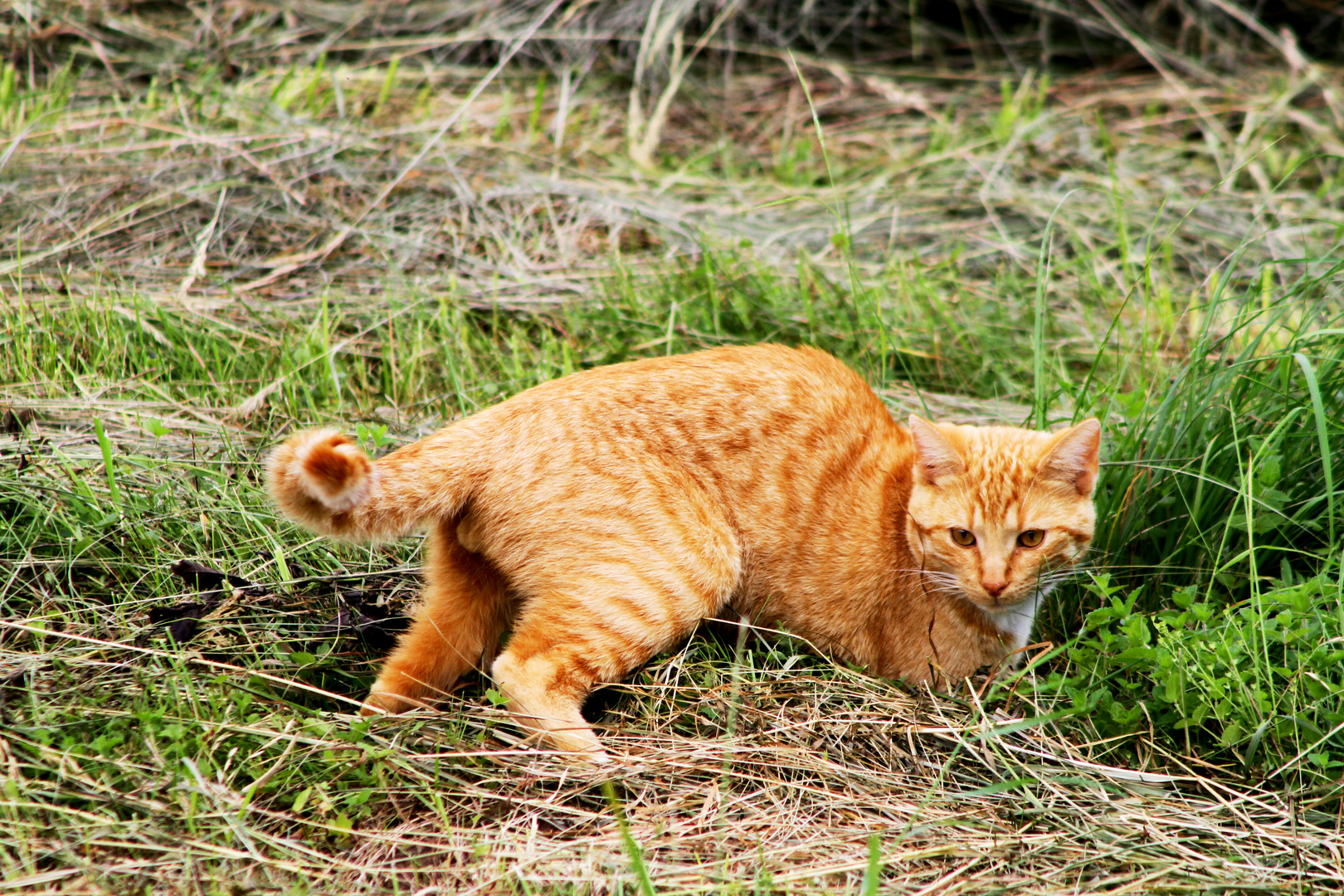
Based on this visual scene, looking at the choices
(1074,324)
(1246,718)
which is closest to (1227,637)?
(1246,718)

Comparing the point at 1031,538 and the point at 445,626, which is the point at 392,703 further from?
the point at 1031,538

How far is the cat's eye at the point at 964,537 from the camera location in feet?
10.1

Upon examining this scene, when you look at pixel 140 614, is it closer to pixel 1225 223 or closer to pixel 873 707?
pixel 873 707

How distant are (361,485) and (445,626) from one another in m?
0.58

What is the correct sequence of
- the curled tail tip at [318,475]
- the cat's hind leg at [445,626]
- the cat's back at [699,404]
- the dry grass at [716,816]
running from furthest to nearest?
the cat's back at [699,404], the cat's hind leg at [445,626], the curled tail tip at [318,475], the dry grass at [716,816]

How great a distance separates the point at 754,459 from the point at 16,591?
6.83 feet

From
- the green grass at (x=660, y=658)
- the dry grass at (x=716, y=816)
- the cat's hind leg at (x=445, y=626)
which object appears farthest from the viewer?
the cat's hind leg at (x=445, y=626)

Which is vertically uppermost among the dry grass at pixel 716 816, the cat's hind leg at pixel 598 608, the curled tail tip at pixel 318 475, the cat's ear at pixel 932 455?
the curled tail tip at pixel 318 475

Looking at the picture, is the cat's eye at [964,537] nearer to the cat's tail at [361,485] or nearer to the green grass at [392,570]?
the green grass at [392,570]

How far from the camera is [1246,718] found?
2.64 meters

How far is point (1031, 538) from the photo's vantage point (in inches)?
120

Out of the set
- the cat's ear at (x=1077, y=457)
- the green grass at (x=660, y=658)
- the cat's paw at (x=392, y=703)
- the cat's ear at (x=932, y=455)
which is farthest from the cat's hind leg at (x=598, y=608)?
the cat's ear at (x=1077, y=457)

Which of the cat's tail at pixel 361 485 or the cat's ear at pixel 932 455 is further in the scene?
the cat's ear at pixel 932 455

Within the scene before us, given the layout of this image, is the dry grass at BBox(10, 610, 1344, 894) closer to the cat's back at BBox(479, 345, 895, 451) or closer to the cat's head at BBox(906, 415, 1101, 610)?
the cat's head at BBox(906, 415, 1101, 610)
